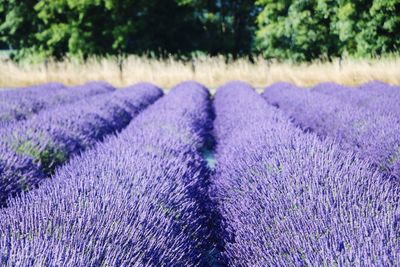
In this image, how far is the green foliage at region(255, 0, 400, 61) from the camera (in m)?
15.4

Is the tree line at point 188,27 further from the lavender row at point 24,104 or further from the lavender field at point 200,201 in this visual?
the lavender field at point 200,201

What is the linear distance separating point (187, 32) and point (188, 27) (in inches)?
9.9

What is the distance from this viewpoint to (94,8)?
1997cm

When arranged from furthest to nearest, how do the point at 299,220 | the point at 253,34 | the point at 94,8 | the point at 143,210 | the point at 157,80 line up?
the point at 253,34 < the point at 94,8 < the point at 157,80 < the point at 143,210 < the point at 299,220

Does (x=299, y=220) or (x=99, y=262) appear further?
(x=299, y=220)

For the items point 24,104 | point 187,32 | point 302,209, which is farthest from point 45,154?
point 187,32

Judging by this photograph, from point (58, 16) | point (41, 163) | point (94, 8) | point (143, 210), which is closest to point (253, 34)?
point (94, 8)

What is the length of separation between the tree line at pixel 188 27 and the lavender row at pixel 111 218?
1504 centimetres

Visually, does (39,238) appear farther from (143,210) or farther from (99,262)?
(143,210)

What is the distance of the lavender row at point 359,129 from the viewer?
303 centimetres

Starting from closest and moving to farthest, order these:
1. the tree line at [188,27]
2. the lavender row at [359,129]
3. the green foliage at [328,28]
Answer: the lavender row at [359,129]
the green foliage at [328,28]
the tree line at [188,27]

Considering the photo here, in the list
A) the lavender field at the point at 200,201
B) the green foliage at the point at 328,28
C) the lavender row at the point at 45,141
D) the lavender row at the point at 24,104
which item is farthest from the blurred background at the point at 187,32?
the lavender field at the point at 200,201

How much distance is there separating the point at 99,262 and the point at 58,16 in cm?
2153

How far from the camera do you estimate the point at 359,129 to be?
3.70 metres
